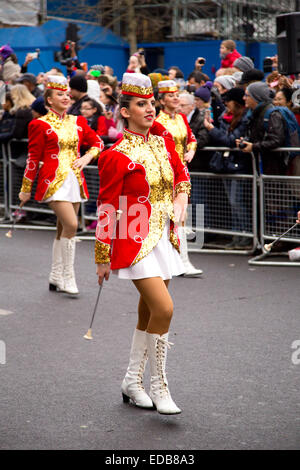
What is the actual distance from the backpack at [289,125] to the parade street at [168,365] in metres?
1.57

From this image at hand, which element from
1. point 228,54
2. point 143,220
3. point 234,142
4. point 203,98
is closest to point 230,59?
point 228,54

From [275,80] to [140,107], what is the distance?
7.50m

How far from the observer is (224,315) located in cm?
775

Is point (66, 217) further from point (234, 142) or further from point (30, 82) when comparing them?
point (30, 82)

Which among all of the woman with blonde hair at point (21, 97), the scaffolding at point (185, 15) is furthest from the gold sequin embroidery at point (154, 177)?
the scaffolding at point (185, 15)

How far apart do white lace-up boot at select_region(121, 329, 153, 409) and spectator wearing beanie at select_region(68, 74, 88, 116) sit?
741cm

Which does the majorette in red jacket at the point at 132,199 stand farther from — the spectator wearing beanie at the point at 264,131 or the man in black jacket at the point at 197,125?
the man in black jacket at the point at 197,125

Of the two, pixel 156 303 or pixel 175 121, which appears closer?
pixel 156 303

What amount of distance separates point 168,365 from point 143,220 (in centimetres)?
148

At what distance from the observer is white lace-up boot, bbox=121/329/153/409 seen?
524 cm

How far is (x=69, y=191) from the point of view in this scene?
8.61 m

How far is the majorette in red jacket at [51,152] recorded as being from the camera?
8.58 metres

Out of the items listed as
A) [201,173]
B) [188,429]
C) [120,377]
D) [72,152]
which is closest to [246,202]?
[201,173]

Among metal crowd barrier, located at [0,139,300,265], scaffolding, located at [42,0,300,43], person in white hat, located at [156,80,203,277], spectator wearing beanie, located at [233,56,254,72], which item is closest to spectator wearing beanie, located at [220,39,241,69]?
spectator wearing beanie, located at [233,56,254,72]
